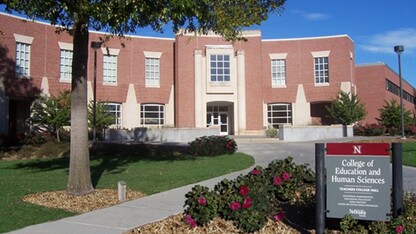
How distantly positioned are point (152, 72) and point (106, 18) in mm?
33726

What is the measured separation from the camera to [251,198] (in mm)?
6582

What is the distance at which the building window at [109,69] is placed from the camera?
39656 mm

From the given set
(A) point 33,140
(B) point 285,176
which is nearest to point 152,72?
(A) point 33,140


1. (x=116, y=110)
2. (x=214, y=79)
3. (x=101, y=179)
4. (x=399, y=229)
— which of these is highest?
(x=214, y=79)

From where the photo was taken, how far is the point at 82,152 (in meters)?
9.84

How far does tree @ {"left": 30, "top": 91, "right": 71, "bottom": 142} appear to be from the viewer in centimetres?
2983

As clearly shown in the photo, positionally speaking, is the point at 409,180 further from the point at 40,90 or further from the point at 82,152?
the point at 40,90

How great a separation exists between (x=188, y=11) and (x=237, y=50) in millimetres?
31990

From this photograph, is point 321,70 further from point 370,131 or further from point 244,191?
point 244,191

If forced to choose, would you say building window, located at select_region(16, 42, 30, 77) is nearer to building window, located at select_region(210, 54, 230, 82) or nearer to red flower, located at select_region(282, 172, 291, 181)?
building window, located at select_region(210, 54, 230, 82)

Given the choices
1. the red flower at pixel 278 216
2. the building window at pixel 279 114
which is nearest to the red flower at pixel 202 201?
the red flower at pixel 278 216

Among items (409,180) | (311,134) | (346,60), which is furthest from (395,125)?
(409,180)

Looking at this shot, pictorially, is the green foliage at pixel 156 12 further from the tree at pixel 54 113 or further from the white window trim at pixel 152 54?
the white window trim at pixel 152 54

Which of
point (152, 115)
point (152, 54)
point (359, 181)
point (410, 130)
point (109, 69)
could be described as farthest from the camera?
point (152, 115)
